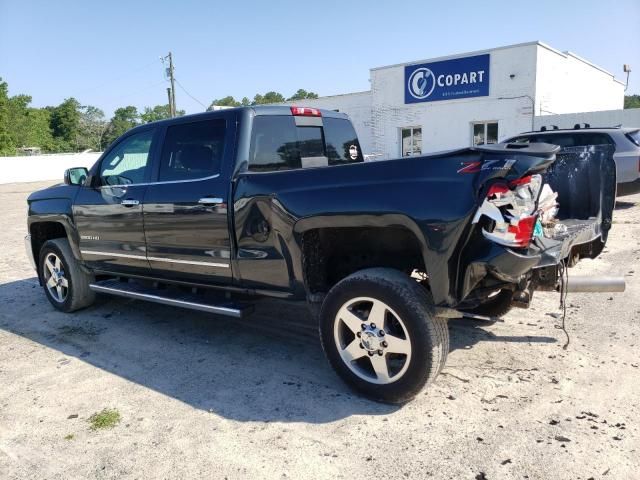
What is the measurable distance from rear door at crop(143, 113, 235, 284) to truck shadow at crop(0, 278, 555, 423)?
2.19ft

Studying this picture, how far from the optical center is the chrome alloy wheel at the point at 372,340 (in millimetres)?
3371

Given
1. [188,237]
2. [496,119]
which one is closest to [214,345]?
[188,237]

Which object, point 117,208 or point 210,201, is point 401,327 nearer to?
point 210,201

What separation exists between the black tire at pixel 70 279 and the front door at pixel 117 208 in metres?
0.31

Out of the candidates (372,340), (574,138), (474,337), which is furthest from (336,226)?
(574,138)

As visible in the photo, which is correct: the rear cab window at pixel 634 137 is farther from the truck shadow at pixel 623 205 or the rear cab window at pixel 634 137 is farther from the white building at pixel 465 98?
the white building at pixel 465 98

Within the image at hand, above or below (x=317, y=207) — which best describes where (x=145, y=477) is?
below

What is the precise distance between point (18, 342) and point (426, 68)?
71.3 ft

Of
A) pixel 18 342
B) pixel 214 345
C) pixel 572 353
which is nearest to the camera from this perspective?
pixel 572 353

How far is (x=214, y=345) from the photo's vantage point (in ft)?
15.4

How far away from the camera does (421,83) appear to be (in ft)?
78.0

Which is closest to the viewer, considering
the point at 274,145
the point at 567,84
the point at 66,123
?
the point at 274,145

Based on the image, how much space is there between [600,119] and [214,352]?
20.7m

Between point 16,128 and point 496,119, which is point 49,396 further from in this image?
point 16,128
